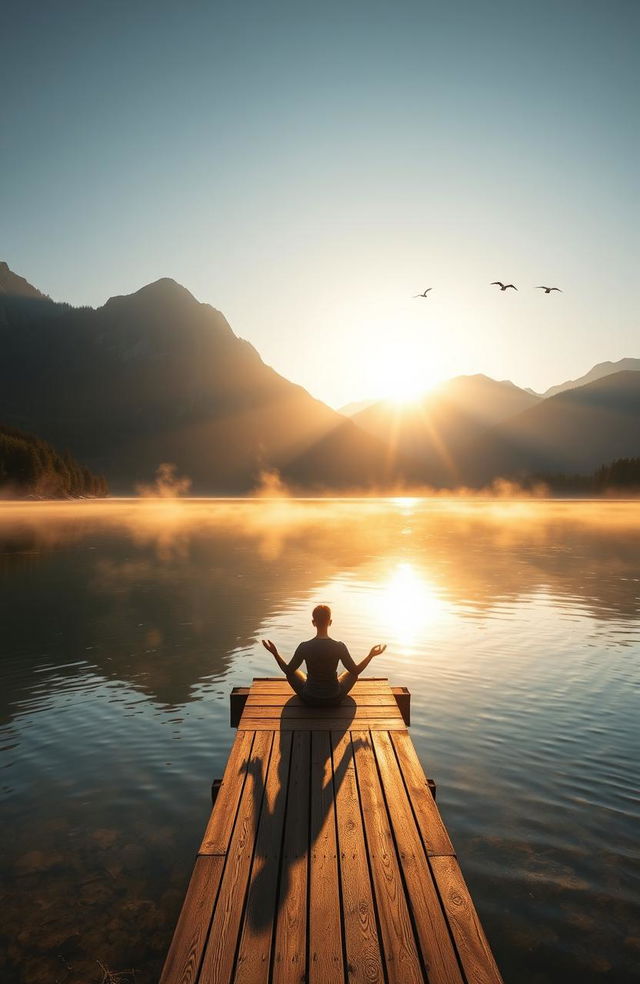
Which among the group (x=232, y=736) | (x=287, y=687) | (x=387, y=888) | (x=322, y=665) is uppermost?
(x=322, y=665)

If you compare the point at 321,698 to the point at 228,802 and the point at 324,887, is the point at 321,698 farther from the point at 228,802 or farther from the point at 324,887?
the point at 324,887

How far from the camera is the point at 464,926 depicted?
5.71 m

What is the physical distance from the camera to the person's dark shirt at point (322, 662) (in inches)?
449

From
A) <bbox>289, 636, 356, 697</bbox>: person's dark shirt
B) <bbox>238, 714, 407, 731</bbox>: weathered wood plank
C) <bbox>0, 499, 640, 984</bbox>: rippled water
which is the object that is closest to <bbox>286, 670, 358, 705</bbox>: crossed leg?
<bbox>289, 636, 356, 697</bbox>: person's dark shirt

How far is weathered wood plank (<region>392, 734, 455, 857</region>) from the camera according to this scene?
7031 mm

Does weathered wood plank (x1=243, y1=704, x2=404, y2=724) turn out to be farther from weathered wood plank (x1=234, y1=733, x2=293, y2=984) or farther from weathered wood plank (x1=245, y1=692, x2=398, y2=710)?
weathered wood plank (x1=234, y1=733, x2=293, y2=984)

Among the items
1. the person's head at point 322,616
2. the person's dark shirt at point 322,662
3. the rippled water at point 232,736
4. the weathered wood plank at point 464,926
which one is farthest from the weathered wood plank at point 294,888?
the person's head at point 322,616

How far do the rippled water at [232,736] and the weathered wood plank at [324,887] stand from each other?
7.70ft

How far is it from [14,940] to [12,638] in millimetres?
18114

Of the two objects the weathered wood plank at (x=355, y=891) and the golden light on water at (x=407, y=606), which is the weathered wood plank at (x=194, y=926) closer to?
the weathered wood plank at (x=355, y=891)

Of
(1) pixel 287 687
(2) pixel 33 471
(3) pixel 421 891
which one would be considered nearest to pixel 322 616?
(1) pixel 287 687

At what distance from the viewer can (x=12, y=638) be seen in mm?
23641

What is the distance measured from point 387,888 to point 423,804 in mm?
1826

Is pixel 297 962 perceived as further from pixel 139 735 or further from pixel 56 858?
pixel 139 735
